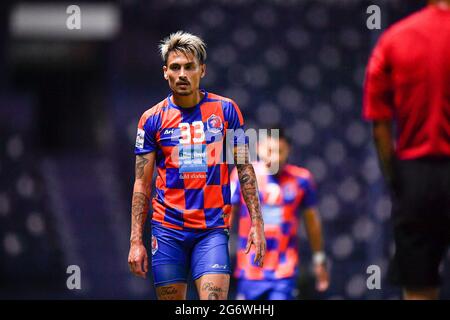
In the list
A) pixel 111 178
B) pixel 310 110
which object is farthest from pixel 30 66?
pixel 310 110

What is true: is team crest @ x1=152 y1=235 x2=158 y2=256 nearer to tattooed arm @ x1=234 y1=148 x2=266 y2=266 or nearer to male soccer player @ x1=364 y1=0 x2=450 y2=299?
tattooed arm @ x1=234 y1=148 x2=266 y2=266

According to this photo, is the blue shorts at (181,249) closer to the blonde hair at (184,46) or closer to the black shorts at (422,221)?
the blonde hair at (184,46)

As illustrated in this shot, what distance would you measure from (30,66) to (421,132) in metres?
6.06

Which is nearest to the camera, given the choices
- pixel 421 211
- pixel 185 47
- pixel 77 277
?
pixel 421 211

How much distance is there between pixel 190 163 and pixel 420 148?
131 cm

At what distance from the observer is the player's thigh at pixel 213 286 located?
169 inches

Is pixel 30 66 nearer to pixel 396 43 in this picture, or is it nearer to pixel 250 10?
pixel 250 10

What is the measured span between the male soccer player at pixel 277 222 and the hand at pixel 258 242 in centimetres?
145

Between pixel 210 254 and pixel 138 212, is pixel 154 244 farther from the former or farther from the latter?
pixel 210 254

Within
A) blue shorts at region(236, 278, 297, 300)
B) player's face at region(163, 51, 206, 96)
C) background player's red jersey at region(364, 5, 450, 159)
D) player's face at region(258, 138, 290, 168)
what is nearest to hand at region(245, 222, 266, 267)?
player's face at region(163, 51, 206, 96)

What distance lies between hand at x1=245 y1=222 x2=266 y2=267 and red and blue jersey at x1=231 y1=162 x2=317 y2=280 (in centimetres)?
150

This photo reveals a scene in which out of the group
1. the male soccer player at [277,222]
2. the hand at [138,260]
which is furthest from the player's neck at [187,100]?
the male soccer player at [277,222]

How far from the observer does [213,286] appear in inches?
169

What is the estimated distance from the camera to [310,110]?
335 inches
